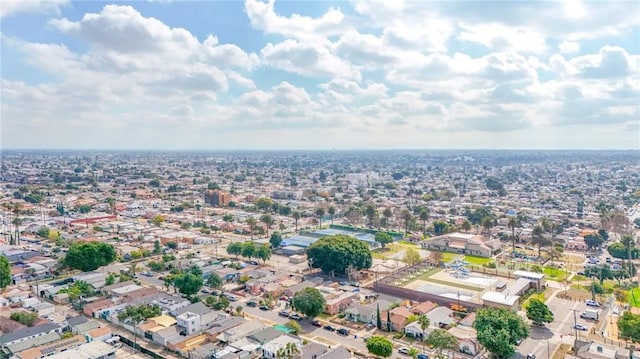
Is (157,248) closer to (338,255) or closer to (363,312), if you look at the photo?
(338,255)

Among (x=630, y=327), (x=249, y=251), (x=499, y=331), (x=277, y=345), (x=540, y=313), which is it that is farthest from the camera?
(x=249, y=251)

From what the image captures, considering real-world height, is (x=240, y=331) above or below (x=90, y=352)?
below

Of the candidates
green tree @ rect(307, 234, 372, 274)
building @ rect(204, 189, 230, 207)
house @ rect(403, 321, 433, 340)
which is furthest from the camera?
building @ rect(204, 189, 230, 207)

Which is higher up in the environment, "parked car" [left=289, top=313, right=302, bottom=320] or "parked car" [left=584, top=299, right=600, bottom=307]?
"parked car" [left=289, top=313, right=302, bottom=320]

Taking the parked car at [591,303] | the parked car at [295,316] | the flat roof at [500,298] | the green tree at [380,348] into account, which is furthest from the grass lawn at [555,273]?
the parked car at [295,316]

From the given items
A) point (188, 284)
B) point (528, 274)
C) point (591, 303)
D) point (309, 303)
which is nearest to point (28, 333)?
point (188, 284)

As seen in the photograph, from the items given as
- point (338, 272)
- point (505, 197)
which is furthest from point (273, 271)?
point (505, 197)

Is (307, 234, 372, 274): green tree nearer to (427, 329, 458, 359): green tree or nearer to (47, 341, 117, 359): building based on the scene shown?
(427, 329, 458, 359): green tree

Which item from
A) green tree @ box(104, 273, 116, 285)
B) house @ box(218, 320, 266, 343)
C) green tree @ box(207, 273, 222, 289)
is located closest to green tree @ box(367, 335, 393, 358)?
house @ box(218, 320, 266, 343)

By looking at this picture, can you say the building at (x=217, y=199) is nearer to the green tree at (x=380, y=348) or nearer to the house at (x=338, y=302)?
the house at (x=338, y=302)
